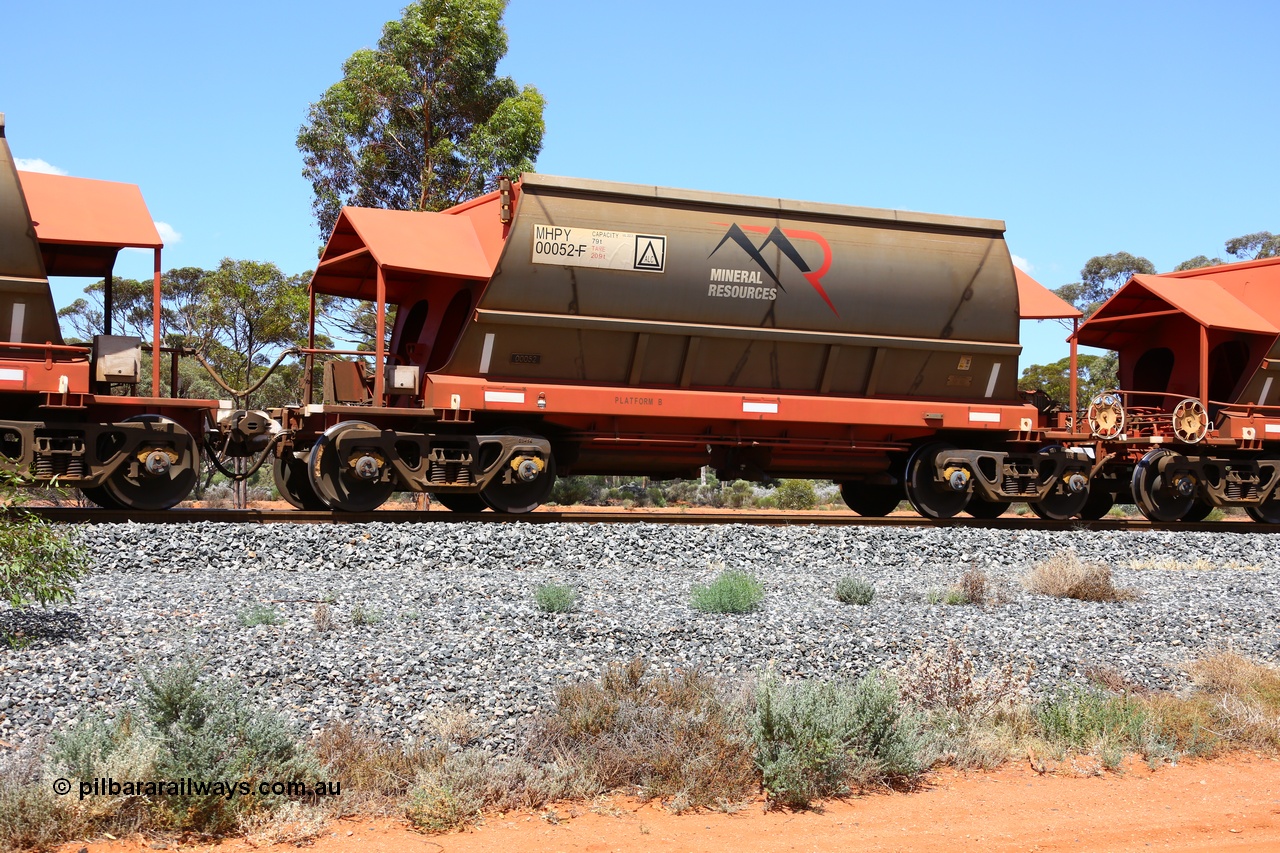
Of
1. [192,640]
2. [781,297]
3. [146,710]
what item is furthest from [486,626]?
[781,297]

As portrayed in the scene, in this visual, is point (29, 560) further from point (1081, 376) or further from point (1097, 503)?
point (1081, 376)

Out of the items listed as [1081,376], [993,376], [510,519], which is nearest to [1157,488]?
[993,376]

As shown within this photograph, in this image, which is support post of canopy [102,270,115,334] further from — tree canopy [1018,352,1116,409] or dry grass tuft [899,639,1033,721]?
tree canopy [1018,352,1116,409]

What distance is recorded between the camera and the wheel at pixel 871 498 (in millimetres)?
16328

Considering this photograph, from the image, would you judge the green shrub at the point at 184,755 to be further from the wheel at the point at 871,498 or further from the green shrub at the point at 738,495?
the green shrub at the point at 738,495

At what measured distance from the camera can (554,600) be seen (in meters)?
7.69

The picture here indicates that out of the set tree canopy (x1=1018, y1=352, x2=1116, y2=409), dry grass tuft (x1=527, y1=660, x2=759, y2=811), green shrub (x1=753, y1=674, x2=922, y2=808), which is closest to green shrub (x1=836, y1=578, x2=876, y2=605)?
green shrub (x1=753, y1=674, x2=922, y2=808)

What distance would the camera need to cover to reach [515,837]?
495 cm

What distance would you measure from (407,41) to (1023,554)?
737 inches

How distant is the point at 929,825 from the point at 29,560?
5.50m

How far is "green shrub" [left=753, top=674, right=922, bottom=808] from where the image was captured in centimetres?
548

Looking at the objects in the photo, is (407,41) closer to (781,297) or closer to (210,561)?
(781,297)

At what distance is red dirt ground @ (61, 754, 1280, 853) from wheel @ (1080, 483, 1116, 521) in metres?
11.3

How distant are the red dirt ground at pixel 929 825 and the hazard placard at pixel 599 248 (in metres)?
8.16
